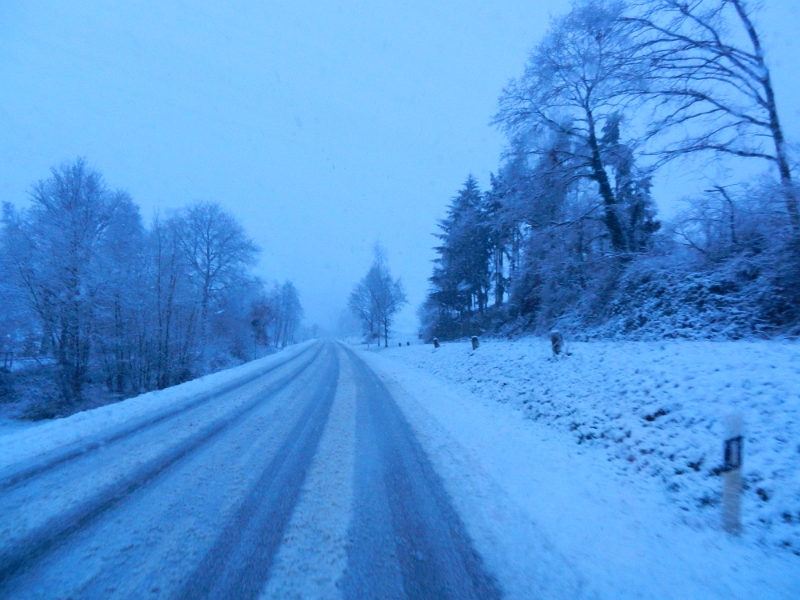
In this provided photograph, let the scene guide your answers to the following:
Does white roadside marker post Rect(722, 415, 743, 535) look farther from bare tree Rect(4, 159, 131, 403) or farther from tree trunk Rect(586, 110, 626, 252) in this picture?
bare tree Rect(4, 159, 131, 403)

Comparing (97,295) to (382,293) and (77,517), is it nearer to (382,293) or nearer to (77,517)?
(77,517)

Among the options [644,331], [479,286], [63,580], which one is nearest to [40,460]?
[63,580]

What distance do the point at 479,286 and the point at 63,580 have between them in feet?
88.2

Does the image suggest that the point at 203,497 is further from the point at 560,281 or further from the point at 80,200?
the point at 80,200

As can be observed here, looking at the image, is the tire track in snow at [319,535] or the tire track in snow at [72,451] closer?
the tire track in snow at [319,535]

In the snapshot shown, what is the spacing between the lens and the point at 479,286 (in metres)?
28.3

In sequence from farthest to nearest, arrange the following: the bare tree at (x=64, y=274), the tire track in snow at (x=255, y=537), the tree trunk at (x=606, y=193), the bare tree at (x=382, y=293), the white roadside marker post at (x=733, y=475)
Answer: the bare tree at (x=382, y=293) < the bare tree at (x=64, y=274) < the tree trunk at (x=606, y=193) < the white roadside marker post at (x=733, y=475) < the tire track in snow at (x=255, y=537)

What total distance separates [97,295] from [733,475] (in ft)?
67.2

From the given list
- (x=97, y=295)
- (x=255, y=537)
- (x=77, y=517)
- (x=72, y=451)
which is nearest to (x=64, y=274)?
(x=97, y=295)

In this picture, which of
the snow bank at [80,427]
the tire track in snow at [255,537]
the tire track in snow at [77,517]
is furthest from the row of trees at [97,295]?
the tire track in snow at [255,537]

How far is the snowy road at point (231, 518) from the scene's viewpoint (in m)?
2.92

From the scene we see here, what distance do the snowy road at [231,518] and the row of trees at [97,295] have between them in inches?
449

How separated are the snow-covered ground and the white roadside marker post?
0.37 ft

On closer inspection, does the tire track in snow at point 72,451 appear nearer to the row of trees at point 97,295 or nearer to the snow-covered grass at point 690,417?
the snow-covered grass at point 690,417
